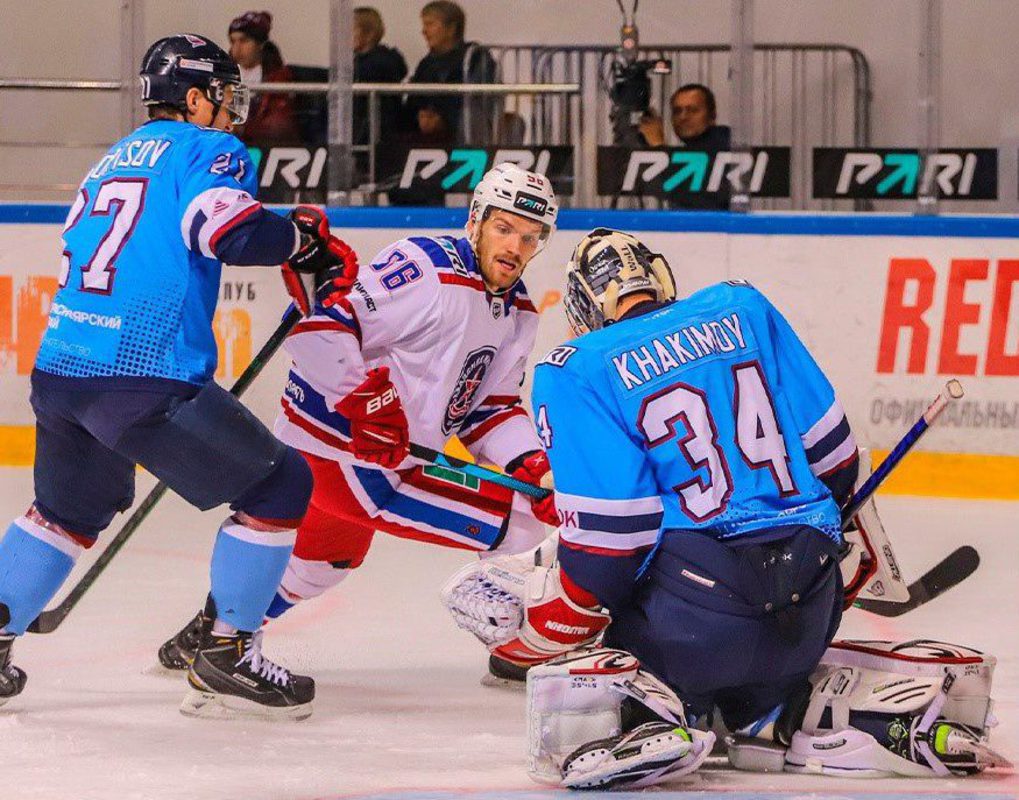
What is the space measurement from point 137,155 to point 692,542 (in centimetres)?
113

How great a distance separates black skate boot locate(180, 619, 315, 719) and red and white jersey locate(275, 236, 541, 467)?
17.5 inches

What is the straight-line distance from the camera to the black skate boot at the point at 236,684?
10.6 ft

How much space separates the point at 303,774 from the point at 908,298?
11.3ft

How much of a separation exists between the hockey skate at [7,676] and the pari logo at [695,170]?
11.1 feet

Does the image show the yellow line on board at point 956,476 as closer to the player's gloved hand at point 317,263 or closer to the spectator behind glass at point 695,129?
the spectator behind glass at point 695,129

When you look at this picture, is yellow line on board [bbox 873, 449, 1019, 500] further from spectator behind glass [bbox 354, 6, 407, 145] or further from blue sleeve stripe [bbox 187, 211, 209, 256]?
blue sleeve stripe [bbox 187, 211, 209, 256]

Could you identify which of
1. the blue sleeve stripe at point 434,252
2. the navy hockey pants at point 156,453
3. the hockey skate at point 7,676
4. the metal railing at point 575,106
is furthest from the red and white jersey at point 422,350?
the metal railing at point 575,106

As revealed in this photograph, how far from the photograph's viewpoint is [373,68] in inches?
250

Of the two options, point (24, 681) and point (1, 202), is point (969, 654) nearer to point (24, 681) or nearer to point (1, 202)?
point (24, 681)

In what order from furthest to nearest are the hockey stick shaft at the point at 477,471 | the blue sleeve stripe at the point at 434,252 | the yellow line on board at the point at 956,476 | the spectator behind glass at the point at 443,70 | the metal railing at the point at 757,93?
1. the spectator behind glass at the point at 443,70
2. the metal railing at the point at 757,93
3. the yellow line on board at the point at 956,476
4. the blue sleeve stripe at the point at 434,252
5. the hockey stick shaft at the point at 477,471

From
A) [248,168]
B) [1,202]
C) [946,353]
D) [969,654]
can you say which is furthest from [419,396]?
[1,202]

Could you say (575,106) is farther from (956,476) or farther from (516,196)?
(516,196)

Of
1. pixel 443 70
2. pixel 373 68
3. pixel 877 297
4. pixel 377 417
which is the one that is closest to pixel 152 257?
pixel 377 417

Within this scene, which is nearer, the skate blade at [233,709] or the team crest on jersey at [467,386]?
the skate blade at [233,709]
